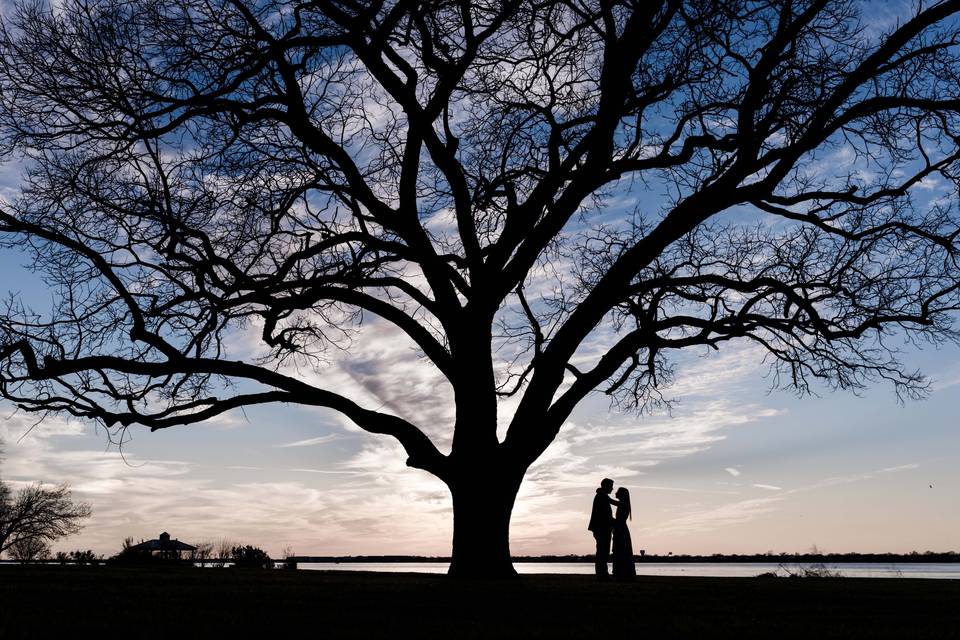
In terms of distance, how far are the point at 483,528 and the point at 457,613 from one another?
23.6 feet

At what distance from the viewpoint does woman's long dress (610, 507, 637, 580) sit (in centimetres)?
Answer: 1564

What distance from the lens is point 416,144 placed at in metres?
14.6

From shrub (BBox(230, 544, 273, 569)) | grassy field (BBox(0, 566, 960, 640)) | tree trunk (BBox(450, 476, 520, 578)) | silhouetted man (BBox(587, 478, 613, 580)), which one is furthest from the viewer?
shrub (BBox(230, 544, 273, 569))

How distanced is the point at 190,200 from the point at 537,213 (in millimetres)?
5972

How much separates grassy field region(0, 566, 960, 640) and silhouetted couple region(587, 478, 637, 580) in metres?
5.60

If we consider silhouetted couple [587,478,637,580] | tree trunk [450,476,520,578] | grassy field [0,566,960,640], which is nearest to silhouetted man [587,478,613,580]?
silhouetted couple [587,478,637,580]

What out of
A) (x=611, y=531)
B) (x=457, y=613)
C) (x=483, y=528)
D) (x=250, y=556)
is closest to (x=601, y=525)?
(x=611, y=531)

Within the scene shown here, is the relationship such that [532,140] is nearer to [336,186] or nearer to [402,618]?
[336,186]

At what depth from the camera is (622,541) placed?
15828mm

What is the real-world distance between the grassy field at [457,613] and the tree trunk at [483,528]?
11.9ft

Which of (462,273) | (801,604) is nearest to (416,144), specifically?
(462,273)

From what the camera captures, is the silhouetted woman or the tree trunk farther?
the silhouetted woman

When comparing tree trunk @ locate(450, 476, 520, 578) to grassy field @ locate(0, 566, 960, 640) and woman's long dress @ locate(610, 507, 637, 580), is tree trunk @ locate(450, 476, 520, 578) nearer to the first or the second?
woman's long dress @ locate(610, 507, 637, 580)

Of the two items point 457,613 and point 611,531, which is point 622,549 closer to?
point 611,531
